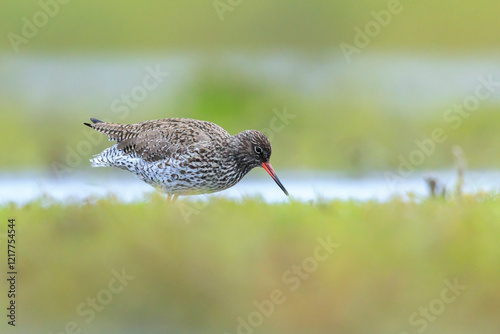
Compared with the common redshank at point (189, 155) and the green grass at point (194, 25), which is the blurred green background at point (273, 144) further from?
the common redshank at point (189, 155)

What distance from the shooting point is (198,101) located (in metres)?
10.4

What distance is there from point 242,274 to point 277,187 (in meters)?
3.66

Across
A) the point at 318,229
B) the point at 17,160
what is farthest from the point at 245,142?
the point at 17,160

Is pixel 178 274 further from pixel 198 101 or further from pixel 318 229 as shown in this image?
pixel 198 101

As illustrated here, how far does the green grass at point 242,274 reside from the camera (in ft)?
15.2

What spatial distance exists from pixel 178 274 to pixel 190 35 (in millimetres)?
6874

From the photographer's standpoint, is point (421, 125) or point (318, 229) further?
point (421, 125)

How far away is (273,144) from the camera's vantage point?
32.1 ft

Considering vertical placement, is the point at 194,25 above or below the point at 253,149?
above

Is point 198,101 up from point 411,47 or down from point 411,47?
down

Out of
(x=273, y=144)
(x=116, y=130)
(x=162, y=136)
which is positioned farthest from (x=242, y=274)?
(x=273, y=144)

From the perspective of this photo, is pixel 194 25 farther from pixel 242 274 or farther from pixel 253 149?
pixel 242 274

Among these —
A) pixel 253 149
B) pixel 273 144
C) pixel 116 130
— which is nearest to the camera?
pixel 253 149

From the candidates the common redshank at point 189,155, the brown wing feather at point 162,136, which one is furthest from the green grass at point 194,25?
the common redshank at point 189,155
